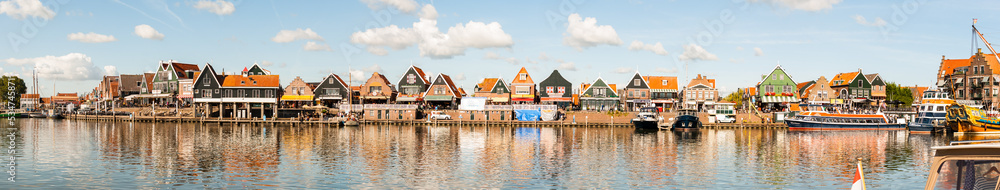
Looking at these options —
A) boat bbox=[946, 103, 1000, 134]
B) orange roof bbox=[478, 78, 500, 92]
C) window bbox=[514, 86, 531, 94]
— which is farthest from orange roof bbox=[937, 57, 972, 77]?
orange roof bbox=[478, 78, 500, 92]

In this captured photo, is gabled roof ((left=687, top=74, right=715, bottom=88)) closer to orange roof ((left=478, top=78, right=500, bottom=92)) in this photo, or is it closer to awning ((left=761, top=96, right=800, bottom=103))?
awning ((left=761, top=96, right=800, bottom=103))

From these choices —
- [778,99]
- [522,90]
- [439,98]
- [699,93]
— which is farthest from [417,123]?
[778,99]

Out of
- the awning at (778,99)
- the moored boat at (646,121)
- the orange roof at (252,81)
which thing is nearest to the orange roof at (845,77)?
the awning at (778,99)

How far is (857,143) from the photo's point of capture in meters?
62.4

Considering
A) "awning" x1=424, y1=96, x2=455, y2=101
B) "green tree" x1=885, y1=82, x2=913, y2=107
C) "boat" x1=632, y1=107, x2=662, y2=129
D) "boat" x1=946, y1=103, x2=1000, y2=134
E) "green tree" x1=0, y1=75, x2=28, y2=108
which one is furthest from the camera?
"green tree" x1=0, y1=75, x2=28, y2=108

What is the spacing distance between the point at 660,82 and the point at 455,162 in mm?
72868

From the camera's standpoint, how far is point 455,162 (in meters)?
43.3

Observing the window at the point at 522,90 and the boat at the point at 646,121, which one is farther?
the window at the point at 522,90

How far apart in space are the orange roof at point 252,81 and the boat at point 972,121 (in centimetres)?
9052

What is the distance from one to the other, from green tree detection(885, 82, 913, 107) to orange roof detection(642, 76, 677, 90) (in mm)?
42781

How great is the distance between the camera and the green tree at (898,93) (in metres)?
122

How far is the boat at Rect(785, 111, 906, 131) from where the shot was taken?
85250mm

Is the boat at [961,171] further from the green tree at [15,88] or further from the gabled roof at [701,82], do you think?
the green tree at [15,88]

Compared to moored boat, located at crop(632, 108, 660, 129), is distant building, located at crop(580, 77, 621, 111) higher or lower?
higher
